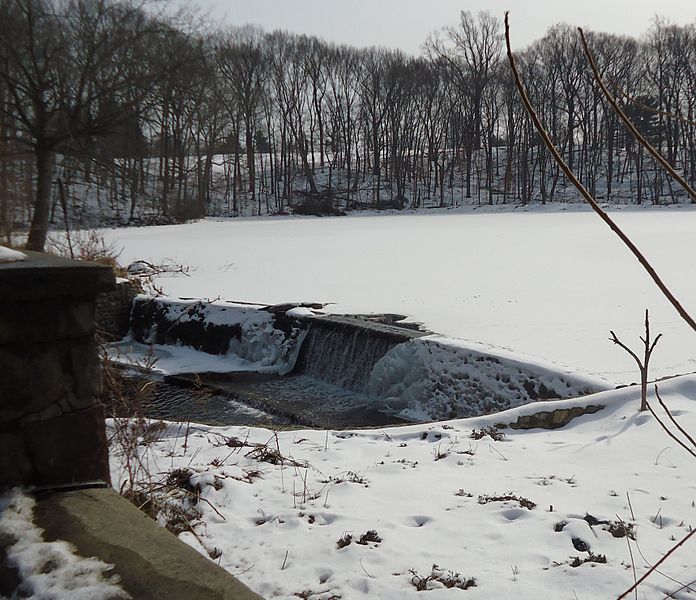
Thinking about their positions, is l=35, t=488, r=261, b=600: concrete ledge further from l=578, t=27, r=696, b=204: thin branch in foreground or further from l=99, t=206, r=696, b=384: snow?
l=99, t=206, r=696, b=384: snow

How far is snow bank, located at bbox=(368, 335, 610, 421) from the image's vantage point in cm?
638

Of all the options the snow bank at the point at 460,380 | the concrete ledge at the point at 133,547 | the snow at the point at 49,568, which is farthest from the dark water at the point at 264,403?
the snow at the point at 49,568

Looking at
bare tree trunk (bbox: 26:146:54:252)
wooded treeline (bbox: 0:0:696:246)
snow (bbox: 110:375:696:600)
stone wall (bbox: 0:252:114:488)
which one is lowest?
snow (bbox: 110:375:696:600)

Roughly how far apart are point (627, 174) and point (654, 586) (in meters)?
50.4

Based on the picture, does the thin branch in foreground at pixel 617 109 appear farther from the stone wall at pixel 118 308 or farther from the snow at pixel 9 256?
the stone wall at pixel 118 308

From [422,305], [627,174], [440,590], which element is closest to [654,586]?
[440,590]

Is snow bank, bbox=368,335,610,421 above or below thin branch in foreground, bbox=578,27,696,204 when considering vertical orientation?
below

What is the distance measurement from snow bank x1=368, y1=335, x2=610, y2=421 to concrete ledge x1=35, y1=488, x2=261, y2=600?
188 inches

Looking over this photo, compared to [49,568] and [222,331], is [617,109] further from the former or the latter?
[222,331]

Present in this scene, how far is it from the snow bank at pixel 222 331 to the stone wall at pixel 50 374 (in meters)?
7.08

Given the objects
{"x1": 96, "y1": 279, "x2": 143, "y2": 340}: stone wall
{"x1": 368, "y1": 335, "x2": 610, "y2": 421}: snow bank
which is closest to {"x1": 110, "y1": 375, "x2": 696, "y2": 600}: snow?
{"x1": 368, "y1": 335, "x2": 610, "y2": 421}: snow bank

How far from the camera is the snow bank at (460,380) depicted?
6383 millimetres

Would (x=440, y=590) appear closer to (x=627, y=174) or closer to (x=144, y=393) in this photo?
(x=144, y=393)

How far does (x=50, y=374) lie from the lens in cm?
213
